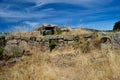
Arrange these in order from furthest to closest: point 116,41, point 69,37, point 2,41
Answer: point 69,37 → point 2,41 → point 116,41

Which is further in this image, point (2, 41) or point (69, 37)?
point (69, 37)

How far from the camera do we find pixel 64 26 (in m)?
17.8

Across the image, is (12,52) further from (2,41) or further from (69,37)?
(69,37)

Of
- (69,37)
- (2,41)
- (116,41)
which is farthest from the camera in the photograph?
(69,37)

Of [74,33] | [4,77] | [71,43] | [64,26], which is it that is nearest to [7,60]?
[4,77]

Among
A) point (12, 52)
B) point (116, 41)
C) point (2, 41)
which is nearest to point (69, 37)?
point (116, 41)

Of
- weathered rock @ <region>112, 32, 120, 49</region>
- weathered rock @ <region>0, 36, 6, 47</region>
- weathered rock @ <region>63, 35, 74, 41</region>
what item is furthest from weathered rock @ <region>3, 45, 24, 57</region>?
weathered rock @ <region>112, 32, 120, 49</region>

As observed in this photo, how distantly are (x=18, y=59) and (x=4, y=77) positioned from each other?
4096 mm

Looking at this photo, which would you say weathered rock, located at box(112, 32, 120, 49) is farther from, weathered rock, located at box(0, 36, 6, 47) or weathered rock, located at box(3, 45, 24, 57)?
weathered rock, located at box(0, 36, 6, 47)

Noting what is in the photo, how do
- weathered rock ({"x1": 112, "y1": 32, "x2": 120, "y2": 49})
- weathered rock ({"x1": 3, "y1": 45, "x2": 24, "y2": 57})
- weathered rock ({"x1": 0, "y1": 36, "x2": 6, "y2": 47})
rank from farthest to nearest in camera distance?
1. weathered rock ({"x1": 0, "y1": 36, "x2": 6, "y2": 47})
2. weathered rock ({"x1": 3, "y1": 45, "x2": 24, "y2": 57})
3. weathered rock ({"x1": 112, "y1": 32, "x2": 120, "y2": 49})

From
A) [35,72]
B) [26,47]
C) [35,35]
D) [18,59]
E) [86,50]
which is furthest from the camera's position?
[35,35]

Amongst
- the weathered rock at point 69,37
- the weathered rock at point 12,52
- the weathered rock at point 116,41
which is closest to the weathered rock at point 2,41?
the weathered rock at point 12,52

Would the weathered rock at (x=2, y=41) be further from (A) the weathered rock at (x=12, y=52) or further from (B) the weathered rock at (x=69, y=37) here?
(B) the weathered rock at (x=69, y=37)

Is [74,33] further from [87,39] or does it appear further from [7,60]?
[7,60]
